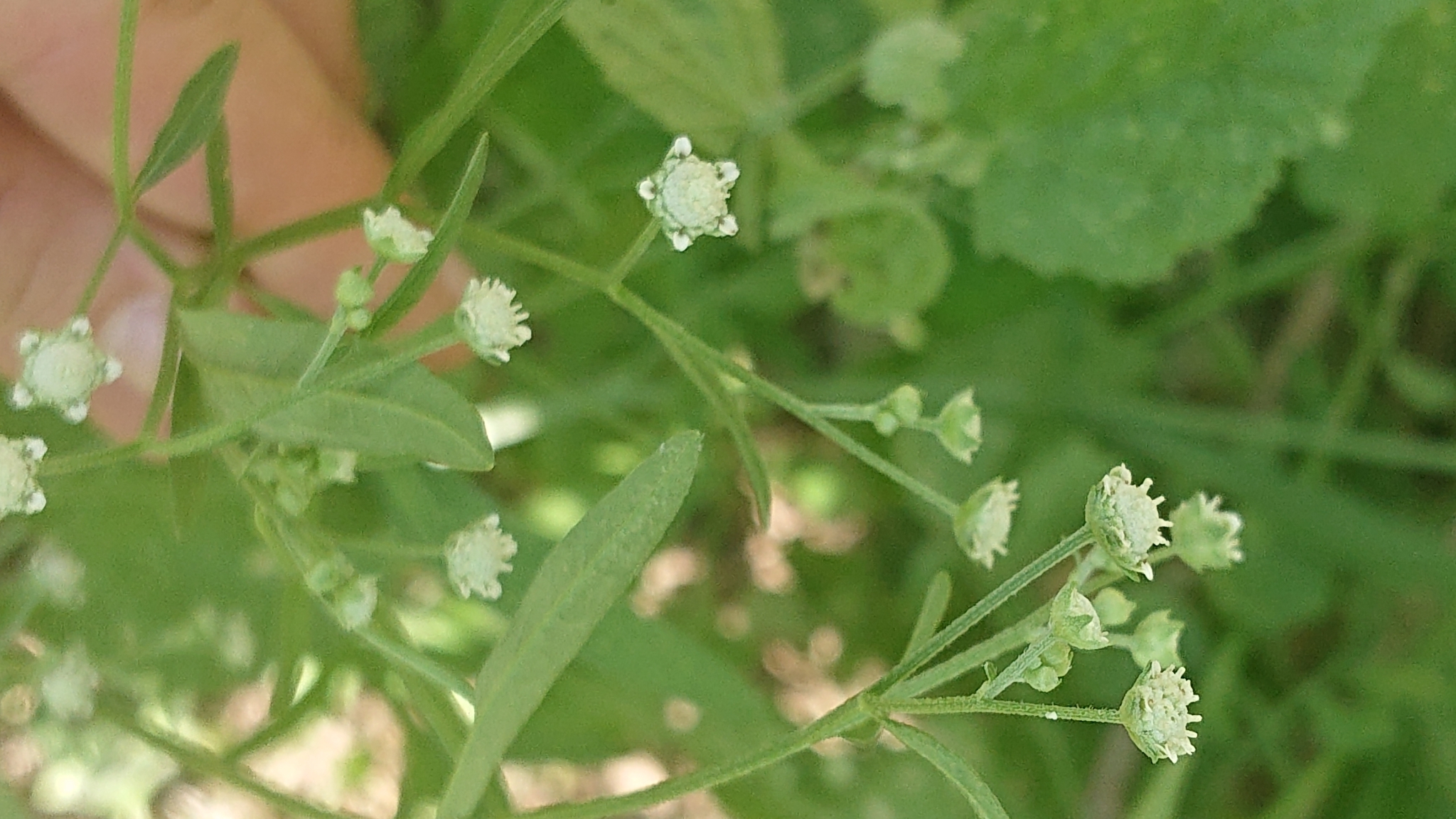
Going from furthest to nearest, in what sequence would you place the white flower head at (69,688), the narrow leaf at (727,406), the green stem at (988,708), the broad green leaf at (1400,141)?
1. the broad green leaf at (1400,141)
2. the white flower head at (69,688)
3. the narrow leaf at (727,406)
4. the green stem at (988,708)

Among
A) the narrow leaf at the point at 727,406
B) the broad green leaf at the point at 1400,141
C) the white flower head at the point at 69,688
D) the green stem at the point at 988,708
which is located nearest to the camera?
the green stem at the point at 988,708

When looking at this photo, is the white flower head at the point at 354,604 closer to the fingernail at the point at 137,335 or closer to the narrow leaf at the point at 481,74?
the narrow leaf at the point at 481,74

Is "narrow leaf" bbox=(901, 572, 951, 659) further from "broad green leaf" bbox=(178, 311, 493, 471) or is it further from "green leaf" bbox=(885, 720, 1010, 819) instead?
"broad green leaf" bbox=(178, 311, 493, 471)

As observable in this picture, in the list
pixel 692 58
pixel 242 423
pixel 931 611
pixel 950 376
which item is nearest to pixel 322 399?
pixel 242 423

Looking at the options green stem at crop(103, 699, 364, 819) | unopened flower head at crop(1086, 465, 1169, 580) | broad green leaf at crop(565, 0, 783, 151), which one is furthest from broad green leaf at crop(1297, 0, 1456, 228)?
green stem at crop(103, 699, 364, 819)

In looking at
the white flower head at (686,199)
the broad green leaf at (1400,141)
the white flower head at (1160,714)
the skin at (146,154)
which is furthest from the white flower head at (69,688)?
the broad green leaf at (1400,141)

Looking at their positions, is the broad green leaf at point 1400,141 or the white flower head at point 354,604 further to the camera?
the broad green leaf at point 1400,141
